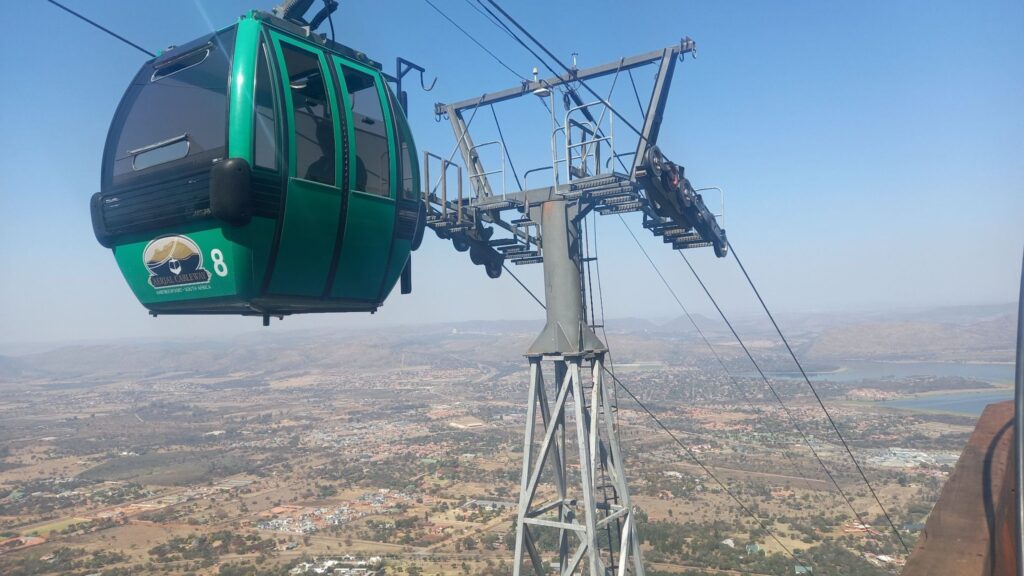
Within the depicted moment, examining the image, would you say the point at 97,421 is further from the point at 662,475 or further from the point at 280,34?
the point at 280,34

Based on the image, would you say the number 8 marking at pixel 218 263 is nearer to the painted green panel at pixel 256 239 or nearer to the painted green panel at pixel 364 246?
the painted green panel at pixel 256 239

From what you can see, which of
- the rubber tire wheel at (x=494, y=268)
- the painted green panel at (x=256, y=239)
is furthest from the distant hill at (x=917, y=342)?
the painted green panel at (x=256, y=239)

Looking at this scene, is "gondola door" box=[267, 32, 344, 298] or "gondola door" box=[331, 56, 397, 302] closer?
"gondola door" box=[267, 32, 344, 298]

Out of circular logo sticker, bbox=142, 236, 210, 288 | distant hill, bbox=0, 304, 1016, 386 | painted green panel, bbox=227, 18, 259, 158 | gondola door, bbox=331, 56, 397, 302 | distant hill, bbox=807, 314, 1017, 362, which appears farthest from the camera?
distant hill, bbox=0, 304, 1016, 386

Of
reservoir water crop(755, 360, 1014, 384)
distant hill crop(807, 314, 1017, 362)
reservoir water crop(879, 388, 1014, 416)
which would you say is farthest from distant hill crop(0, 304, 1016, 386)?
reservoir water crop(879, 388, 1014, 416)

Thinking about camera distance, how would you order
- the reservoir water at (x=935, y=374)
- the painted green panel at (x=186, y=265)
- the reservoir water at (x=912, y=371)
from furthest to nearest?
the reservoir water at (x=912, y=371), the reservoir water at (x=935, y=374), the painted green panel at (x=186, y=265)

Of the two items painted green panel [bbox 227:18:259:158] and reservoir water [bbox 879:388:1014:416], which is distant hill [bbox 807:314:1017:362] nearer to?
reservoir water [bbox 879:388:1014:416]
